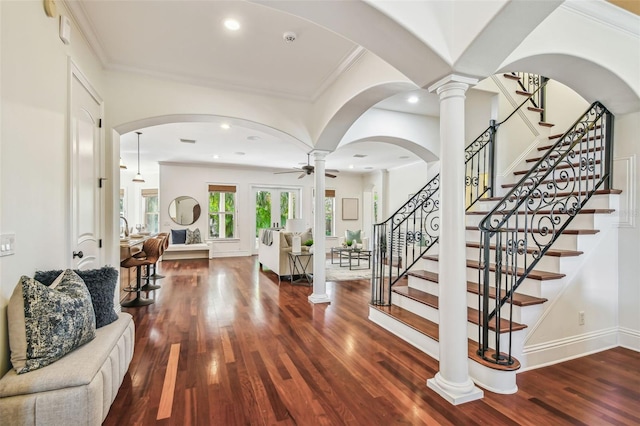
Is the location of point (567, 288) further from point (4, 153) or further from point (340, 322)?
point (4, 153)

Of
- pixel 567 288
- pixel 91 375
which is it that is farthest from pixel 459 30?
pixel 91 375

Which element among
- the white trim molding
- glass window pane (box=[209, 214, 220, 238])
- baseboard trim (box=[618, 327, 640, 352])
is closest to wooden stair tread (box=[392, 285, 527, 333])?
baseboard trim (box=[618, 327, 640, 352])

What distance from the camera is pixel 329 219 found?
11.1 meters

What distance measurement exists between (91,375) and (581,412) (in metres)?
2.94

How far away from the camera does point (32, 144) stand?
6.38 ft

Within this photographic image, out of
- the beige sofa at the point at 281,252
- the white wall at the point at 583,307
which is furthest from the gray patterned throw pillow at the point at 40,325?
the beige sofa at the point at 281,252

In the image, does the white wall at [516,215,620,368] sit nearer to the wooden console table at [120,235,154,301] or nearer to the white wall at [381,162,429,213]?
the wooden console table at [120,235,154,301]

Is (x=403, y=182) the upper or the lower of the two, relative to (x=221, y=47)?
lower

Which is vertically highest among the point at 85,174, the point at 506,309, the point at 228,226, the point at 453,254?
the point at 85,174

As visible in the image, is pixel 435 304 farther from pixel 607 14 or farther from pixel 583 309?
pixel 607 14

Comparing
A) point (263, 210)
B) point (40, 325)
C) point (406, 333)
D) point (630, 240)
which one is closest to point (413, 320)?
point (406, 333)

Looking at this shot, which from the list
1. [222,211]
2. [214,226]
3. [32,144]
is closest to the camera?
[32,144]

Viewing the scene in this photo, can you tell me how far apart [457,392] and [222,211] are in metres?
8.71

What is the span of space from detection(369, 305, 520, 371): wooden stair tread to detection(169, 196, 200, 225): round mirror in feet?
23.9
